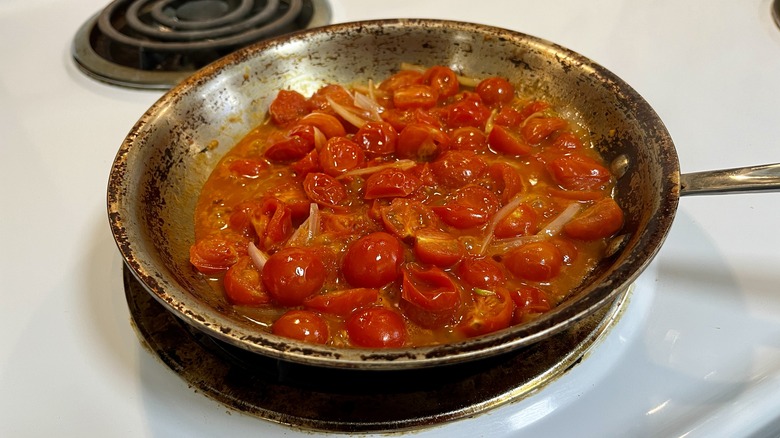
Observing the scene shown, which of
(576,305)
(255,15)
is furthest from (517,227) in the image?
(255,15)

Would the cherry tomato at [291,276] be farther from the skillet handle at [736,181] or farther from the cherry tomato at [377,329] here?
the skillet handle at [736,181]

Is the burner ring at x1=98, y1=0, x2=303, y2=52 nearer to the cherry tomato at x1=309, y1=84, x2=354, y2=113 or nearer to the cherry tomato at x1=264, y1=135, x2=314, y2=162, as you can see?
the cherry tomato at x1=309, y1=84, x2=354, y2=113

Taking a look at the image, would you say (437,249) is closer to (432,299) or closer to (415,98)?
(432,299)

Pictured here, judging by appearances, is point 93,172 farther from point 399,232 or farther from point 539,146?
point 539,146

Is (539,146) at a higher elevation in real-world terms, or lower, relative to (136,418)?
higher

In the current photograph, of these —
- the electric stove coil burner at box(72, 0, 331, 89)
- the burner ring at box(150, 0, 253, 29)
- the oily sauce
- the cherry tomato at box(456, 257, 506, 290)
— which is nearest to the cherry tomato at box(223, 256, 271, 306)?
the oily sauce

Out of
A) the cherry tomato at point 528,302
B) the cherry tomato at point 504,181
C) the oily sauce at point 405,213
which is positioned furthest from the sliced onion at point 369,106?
the cherry tomato at point 528,302
